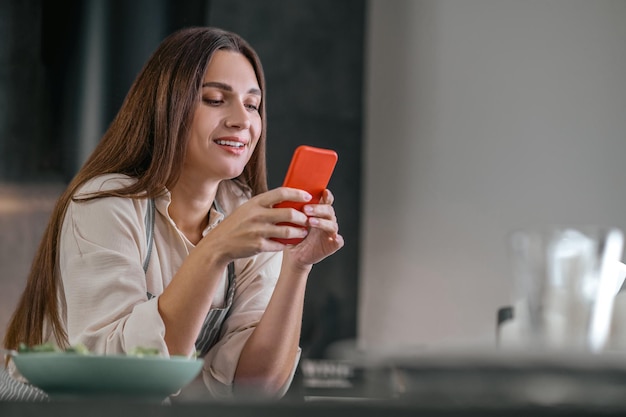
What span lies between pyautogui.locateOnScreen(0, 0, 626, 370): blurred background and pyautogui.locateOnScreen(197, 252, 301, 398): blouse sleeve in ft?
4.88

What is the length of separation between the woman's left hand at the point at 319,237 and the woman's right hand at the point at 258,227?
0.04 metres

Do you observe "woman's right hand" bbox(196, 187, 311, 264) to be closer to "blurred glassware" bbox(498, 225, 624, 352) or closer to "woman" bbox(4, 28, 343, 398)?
"woman" bbox(4, 28, 343, 398)

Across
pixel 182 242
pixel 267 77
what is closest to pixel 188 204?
pixel 182 242

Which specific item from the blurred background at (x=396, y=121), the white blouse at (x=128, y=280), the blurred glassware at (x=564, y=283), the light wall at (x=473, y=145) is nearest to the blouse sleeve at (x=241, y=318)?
the white blouse at (x=128, y=280)

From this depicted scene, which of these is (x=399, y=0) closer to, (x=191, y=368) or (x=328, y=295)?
(x=328, y=295)

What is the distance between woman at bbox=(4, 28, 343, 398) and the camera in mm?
1422

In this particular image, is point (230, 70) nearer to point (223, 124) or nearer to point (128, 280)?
→ point (223, 124)

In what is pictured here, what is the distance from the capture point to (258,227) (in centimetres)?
132

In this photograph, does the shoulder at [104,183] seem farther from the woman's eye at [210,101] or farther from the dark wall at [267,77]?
the dark wall at [267,77]

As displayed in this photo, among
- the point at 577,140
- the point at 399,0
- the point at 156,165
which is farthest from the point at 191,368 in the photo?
the point at 399,0

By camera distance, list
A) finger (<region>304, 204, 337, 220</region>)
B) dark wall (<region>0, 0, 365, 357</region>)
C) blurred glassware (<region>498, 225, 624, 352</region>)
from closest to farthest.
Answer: blurred glassware (<region>498, 225, 624, 352</region>) → finger (<region>304, 204, 337, 220</region>) → dark wall (<region>0, 0, 365, 357</region>)

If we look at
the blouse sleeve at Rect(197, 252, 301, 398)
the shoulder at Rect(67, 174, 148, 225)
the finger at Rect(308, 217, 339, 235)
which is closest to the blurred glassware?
the finger at Rect(308, 217, 339, 235)

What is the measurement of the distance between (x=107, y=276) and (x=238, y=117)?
0.46 metres

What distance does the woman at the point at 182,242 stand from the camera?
142 centimetres
